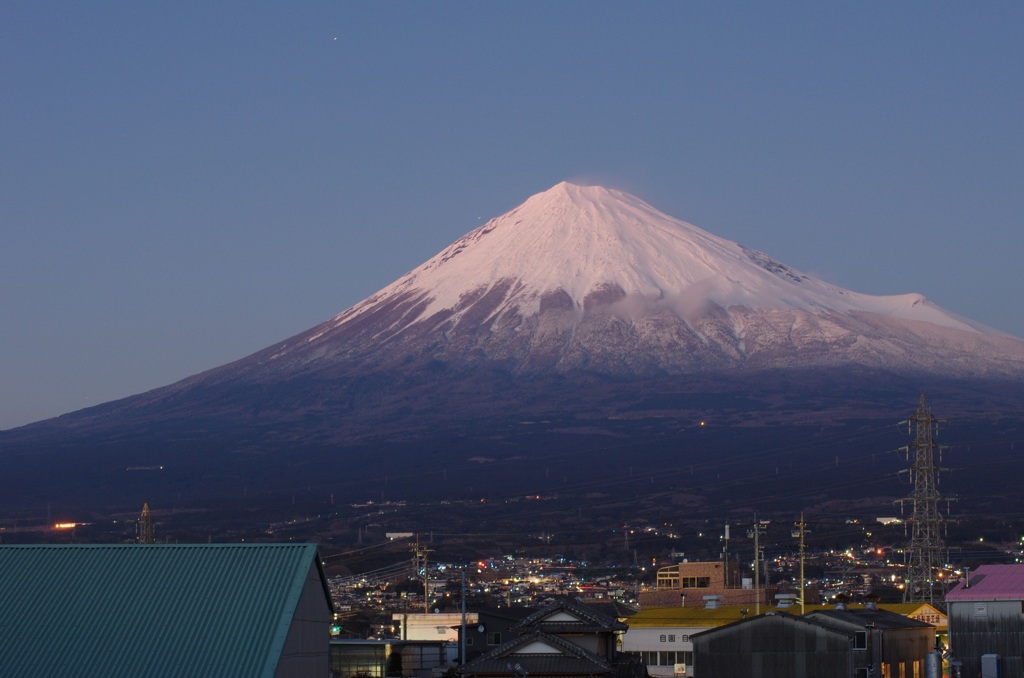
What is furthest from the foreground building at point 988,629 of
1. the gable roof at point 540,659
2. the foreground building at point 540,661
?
the gable roof at point 540,659

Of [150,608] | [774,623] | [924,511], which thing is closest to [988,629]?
[774,623]

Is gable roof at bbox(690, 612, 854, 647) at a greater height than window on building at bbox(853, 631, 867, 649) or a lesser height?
greater

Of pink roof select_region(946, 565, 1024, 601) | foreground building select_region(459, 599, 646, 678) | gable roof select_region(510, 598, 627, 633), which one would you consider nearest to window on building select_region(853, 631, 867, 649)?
pink roof select_region(946, 565, 1024, 601)

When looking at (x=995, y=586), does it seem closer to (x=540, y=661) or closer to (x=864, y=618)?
(x=864, y=618)

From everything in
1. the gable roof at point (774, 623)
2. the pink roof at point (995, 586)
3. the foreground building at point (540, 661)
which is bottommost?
the foreground building at point (540, 661)

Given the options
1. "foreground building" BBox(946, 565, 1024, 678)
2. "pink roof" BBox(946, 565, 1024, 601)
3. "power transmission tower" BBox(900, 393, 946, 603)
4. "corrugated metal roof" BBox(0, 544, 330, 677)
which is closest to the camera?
"corrugated metal roof" BBox(0, 544, 330, 677)

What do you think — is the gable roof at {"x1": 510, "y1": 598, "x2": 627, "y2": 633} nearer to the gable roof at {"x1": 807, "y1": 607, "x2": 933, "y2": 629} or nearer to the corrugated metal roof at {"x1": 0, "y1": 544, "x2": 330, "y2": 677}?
the gable roof at {"x1": 807, "y1": 607, "x2": 933, "y2": 629}

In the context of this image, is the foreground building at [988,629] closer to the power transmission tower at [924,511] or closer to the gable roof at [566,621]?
the gable roof at [566,621]
